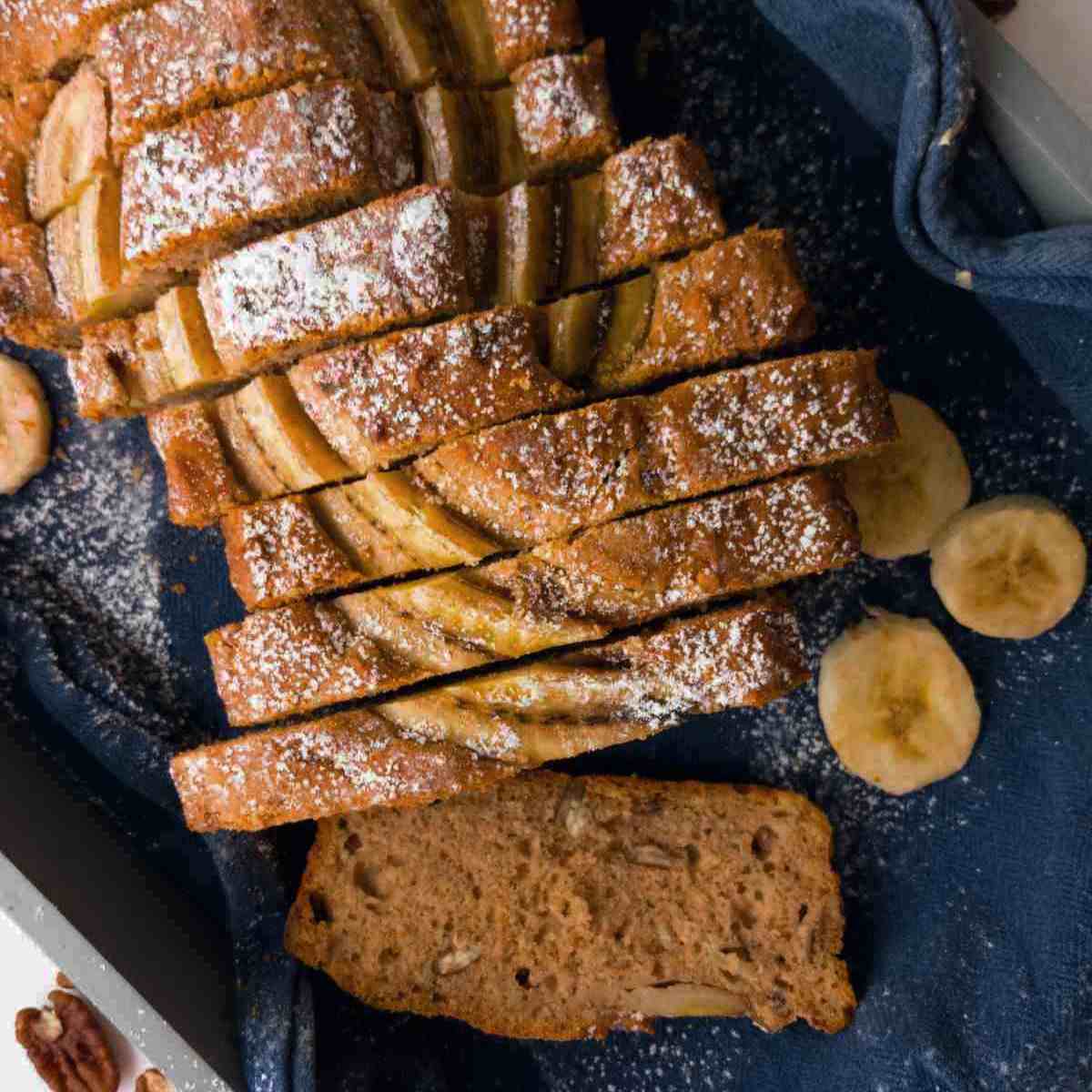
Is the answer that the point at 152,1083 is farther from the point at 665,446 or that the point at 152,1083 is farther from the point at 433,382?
the point at 665,446

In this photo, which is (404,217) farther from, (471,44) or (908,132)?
(908,132)

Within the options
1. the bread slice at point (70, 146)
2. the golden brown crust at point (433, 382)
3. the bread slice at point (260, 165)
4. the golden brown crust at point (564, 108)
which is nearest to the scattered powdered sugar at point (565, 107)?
the golden brown crust at point (564, 108)

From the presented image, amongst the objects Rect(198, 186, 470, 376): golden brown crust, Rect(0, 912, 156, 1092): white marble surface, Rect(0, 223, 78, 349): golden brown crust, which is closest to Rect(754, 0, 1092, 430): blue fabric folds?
Rect(198, 186, 470, 376): golden brown crust

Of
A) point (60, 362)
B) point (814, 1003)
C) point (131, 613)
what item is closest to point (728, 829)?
point (814, 1003)

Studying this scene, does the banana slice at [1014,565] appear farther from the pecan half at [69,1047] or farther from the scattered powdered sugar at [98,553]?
the pecan half at [69,1047]

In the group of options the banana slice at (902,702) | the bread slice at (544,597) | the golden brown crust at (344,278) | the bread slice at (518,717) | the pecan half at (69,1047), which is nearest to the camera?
the golden brown crust at (344,278)

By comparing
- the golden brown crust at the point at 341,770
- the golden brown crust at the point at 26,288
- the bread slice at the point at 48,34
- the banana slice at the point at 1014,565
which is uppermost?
the bread slice at the point at 48,34
